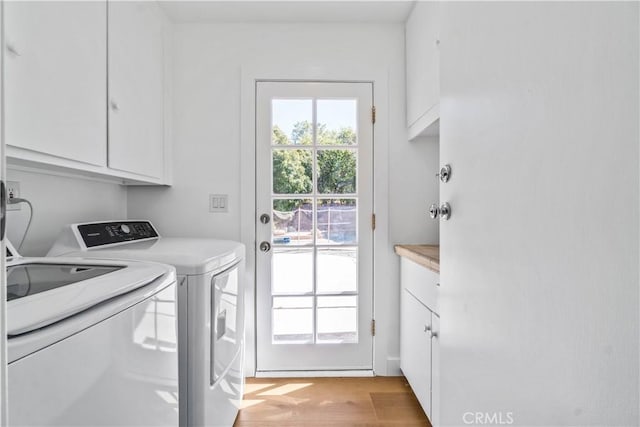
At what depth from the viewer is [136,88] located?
1591mm

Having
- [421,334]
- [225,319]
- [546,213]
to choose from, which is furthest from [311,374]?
[546,213]

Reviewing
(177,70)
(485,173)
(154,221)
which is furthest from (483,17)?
(154,221)

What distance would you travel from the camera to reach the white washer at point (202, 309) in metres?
1.13

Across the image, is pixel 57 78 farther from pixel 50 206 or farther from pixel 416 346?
pixel 416 346

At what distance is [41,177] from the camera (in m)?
1.40

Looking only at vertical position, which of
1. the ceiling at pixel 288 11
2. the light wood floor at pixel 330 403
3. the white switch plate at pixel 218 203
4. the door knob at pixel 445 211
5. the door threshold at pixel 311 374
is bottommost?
the light wood floor at pixel 330 403

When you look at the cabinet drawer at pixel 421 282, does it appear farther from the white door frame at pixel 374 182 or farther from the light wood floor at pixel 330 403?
the light wood floor at pixel 330 403

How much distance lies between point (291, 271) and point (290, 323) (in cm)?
33

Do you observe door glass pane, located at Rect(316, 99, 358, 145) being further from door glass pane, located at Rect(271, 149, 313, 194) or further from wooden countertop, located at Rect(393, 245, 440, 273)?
wooden countertop, located at Rect(393, 245, 440, 273)

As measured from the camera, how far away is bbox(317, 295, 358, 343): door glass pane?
6.64ft

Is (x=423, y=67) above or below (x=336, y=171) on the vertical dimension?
above

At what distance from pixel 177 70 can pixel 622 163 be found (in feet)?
7.15

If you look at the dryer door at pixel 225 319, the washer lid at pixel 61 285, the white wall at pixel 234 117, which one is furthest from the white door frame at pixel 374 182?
the washer lid at pixel 61 285

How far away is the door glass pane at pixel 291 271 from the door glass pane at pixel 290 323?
67 millimetres
